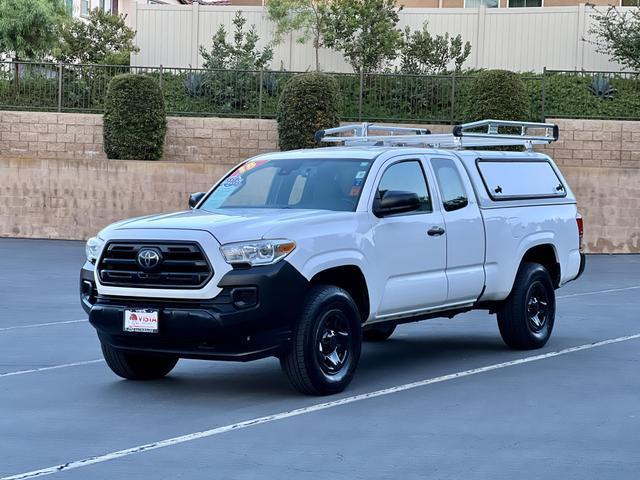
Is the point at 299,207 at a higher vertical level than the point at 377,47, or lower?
lower

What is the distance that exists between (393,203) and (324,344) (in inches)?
54.6

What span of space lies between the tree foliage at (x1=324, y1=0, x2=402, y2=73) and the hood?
20.3 meters

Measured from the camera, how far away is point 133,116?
85.6 feet

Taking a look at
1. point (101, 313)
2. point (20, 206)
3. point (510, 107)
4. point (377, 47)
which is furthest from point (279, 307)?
point (377, 47)

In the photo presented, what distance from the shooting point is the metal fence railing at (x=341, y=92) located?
1053 inches

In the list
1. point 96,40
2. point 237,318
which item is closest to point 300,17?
point 96,40

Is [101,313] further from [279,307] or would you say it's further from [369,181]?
[369,181]

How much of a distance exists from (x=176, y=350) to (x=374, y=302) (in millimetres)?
1747

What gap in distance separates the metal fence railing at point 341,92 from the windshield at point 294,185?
15.8 metres

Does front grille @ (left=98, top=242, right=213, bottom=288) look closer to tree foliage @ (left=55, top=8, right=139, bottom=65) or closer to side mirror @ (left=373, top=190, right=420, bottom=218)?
side mirror @ (left=373, top=190, right=420, bottom=218)

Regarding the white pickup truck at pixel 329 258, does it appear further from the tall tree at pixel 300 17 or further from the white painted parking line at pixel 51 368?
the tall tree at pixel 300 17

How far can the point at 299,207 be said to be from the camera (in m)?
10.0

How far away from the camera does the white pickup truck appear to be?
8.82 m

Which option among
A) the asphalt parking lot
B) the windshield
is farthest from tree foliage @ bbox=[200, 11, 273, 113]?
the windshield
